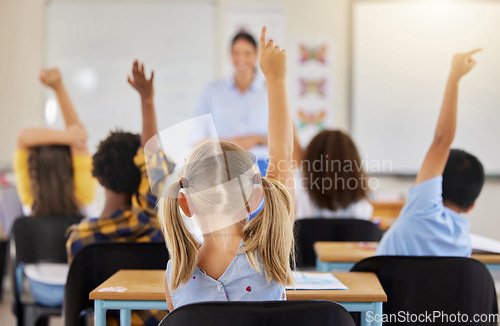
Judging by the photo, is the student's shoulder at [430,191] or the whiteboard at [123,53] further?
the whiteboard at [123,53]

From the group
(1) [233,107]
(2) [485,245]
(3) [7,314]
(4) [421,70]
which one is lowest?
(3) [7,314]

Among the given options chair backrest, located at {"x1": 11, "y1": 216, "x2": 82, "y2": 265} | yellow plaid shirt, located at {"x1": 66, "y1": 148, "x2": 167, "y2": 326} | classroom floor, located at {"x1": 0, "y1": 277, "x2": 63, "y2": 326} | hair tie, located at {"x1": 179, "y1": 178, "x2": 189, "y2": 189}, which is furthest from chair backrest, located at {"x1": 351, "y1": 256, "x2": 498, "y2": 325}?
classroom floor, located at {"x1": 0, "y1": 277, "x2": 63, "y2": 326}

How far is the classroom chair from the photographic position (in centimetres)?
213

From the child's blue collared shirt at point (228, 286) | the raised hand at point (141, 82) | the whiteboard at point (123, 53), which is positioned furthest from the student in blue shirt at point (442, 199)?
the whiteboard at point (123, 53)

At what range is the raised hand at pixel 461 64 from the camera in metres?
1.71

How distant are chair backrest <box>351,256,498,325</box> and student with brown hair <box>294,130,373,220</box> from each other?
100 centimetres

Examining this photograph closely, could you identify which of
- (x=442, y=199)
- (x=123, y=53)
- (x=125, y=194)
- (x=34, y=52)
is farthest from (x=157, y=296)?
(x=34, y=52)

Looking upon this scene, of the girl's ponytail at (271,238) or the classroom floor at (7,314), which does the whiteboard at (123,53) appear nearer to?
the classroom floor at (7,314)

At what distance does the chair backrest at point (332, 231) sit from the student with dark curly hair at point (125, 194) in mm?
705

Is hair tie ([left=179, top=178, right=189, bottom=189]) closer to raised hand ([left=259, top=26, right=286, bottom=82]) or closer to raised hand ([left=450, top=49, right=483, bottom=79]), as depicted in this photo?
raised hand ([left=259, top=26, right=286, bottom=82])

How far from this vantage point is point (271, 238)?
1107 millimetres

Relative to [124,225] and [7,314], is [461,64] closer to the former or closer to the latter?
[124,225]

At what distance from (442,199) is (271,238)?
0.81 metres

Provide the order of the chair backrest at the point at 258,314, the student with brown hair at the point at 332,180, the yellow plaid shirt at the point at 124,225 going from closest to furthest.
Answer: the chair backrest at the point at 258,314, the yellow plaid shirt at the point at 124,225, the student with brown hair at the point at 332,180
